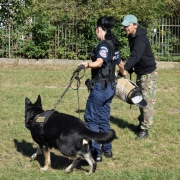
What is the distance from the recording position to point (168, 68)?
52.2ft

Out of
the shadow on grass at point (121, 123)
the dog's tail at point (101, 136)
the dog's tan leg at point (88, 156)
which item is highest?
the dog's tail at point (101, 136)

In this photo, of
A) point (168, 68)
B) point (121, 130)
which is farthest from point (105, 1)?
point (121, 130)

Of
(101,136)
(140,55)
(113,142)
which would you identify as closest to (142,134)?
(113,142)

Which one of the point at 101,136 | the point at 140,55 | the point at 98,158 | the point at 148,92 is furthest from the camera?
the point at 148,92

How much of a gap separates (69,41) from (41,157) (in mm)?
10711

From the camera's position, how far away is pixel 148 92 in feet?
23.9

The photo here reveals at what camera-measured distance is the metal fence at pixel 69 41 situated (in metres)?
16.5

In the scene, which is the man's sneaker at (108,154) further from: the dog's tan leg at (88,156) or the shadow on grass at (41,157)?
the dog's tan leg at (88,156)

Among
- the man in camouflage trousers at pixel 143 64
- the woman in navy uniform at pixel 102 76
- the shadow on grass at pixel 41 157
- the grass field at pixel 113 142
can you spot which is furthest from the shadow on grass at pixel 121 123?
the woman in navy uniform at pixel 102 76

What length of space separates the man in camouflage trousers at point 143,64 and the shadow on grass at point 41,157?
1.58 m

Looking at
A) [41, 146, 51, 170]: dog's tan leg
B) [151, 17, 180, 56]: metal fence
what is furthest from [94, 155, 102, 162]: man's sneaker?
[151, 17, 180, 56]: metal fence

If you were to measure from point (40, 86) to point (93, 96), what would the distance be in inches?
257

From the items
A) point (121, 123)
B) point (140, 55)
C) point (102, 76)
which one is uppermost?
point (140, 55)

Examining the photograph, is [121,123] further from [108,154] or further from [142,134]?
[108,154]
